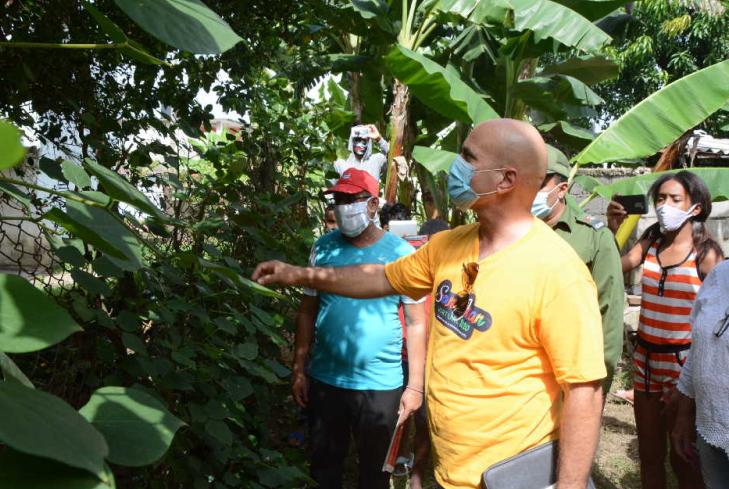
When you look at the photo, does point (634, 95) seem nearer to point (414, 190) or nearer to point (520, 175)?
point (414, 190)

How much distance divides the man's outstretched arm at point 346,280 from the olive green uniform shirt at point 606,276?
113cm

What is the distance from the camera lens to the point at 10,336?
74 cm

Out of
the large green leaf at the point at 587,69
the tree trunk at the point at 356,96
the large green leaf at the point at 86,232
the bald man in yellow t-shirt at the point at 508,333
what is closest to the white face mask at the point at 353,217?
the bald man in yellow t-shirt at the point at 508,333

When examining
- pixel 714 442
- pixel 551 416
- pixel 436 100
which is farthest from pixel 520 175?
pixel 436 100

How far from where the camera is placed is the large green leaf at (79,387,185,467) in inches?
30.5

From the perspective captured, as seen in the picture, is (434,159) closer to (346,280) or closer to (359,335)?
(359,335)

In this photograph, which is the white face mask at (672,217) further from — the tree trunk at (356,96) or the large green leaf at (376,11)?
the tree trunk at (356,96)

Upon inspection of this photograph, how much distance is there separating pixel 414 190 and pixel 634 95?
10.7m

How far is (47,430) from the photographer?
65 cm

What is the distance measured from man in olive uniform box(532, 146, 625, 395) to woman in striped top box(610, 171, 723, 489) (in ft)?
1.83

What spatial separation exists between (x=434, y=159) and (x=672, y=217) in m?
2.29

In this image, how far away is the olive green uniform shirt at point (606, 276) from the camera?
3.46 metres

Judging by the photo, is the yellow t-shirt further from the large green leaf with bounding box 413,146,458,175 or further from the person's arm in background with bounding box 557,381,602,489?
the large green leaf with bounding box 413,146,458,175

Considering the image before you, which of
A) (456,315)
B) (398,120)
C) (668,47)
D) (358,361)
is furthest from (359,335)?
(668,47)
